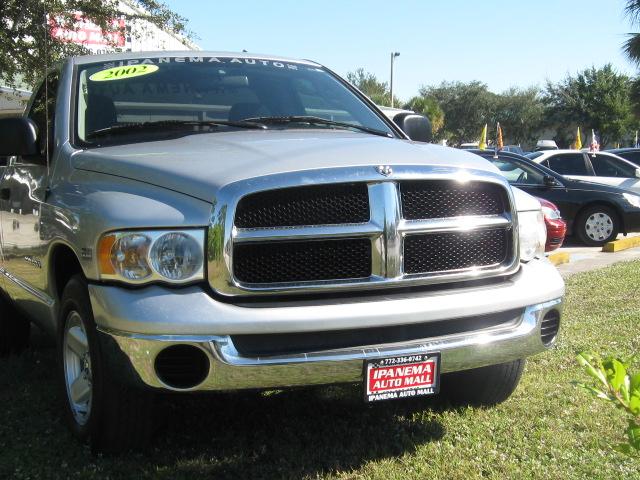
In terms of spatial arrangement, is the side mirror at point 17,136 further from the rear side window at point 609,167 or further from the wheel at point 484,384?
the rear side window at point 609,167

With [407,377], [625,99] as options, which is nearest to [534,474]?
[407,377]

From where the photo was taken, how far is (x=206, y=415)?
4348mm

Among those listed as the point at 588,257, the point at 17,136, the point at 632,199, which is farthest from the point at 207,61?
the point at 632,199

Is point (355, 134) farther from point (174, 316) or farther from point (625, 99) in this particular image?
point (625, 99)

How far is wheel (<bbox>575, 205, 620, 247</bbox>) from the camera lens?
13.7 m

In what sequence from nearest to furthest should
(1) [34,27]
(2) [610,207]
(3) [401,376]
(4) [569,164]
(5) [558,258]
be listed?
(3) [401,376] < (5) [558,258] < (2) [610,207] < (1) [34,27] < (4) [569,164]

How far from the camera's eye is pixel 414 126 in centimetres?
513

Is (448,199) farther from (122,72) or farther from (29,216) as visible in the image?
(29,216)

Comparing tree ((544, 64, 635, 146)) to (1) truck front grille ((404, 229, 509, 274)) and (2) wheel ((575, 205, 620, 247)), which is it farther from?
(1) truck front grille ((404, 229, 509, 274))

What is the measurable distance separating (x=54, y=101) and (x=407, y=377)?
265 cm

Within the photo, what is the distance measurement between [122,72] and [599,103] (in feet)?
195

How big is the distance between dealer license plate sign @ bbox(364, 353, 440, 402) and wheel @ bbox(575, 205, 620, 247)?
11.1m

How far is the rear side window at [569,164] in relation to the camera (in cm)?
1516

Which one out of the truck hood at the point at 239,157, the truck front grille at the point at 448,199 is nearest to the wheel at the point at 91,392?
the truck hood at the point at 239,157
